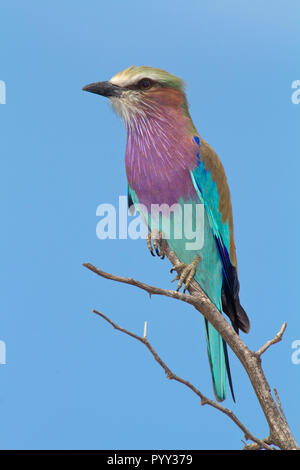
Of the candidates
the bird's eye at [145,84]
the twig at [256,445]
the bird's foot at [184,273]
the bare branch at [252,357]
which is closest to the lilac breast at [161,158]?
the bird's eye at [145,84]

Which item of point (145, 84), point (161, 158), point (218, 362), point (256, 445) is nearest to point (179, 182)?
point (161, 158)

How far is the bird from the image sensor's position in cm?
328

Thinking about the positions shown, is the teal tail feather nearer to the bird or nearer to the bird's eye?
the bird

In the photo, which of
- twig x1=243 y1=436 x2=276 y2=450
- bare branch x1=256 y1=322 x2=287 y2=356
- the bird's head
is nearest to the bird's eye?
the bird's head

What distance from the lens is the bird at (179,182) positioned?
129 inches

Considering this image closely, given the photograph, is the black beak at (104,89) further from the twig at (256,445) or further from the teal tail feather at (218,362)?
the twig at (256,445)

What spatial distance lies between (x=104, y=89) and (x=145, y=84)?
0.79ft

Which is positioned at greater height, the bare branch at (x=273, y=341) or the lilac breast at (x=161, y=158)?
the lilac breast at (x=161, y=158)

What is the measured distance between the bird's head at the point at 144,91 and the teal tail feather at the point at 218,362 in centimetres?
133

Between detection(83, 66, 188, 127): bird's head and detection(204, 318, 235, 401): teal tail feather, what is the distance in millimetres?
1335
